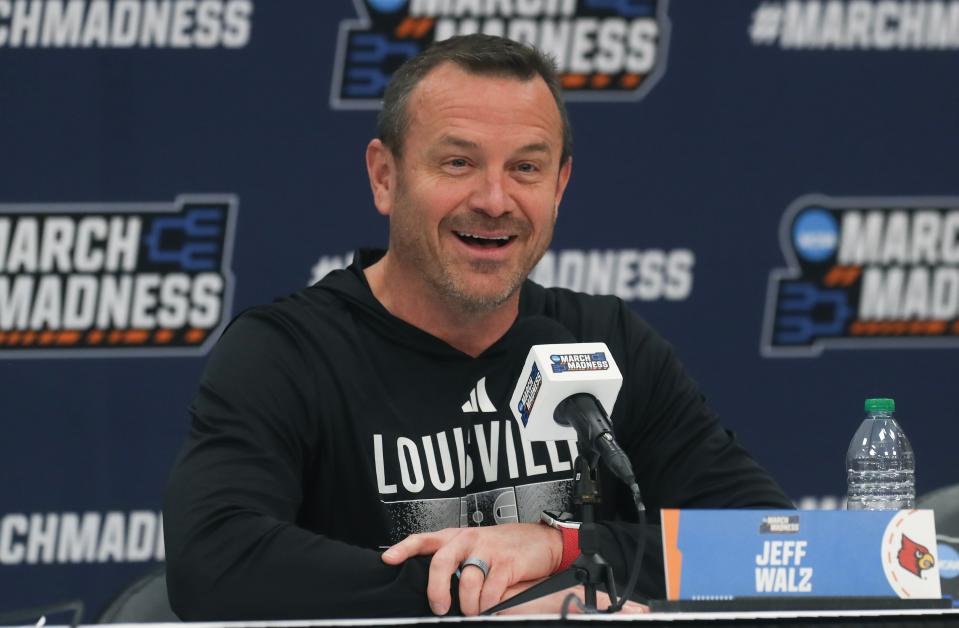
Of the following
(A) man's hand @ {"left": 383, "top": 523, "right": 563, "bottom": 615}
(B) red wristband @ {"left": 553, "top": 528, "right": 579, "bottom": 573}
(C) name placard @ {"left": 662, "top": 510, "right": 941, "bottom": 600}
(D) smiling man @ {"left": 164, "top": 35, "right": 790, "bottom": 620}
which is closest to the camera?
(C) name placard @ {"left": 662, "top": 510, "right": 941, "bottom": 600}

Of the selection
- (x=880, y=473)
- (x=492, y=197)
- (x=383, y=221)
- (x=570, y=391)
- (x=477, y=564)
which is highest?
(x=383, y=221)

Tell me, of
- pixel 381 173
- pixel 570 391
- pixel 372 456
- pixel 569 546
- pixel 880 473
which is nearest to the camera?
pixel 570 391

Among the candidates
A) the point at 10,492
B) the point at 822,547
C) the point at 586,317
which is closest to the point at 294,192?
the point at 10,492

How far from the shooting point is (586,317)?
8.14 ft

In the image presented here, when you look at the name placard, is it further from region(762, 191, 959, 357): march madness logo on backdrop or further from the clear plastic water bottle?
region(762, 191, 959, 357): march madness logo on backdrop

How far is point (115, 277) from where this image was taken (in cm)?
366

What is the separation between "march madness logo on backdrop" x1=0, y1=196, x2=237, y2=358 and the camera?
360cm

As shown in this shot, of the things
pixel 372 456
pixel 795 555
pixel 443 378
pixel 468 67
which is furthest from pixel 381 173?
pixel 795 555

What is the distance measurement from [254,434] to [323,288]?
44 centimetres

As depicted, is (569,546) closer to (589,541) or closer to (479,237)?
(589,541)

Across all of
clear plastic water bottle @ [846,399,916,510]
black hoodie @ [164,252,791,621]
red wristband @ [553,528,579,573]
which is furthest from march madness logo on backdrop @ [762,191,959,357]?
red wristband @ [553,528,579,573]

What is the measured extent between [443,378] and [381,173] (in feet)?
1.46

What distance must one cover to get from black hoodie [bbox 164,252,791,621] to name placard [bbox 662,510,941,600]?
409 mm

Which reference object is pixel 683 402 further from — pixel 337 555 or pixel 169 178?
pixel 169 178
